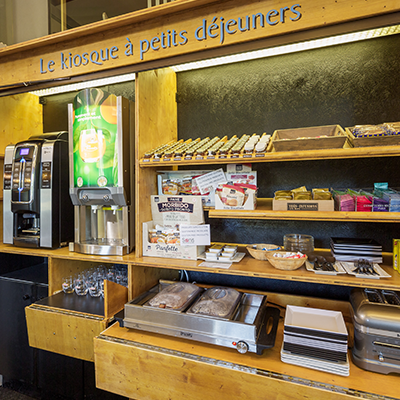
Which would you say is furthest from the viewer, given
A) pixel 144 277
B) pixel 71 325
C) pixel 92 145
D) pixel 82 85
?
pixel 82 85

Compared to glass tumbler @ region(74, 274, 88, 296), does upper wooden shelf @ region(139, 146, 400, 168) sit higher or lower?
higher

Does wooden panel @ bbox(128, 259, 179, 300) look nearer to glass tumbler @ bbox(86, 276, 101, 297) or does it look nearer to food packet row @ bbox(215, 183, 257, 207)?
glass tumbler @ bbox(86, 276, 101, 297)

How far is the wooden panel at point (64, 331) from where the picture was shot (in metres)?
1.68

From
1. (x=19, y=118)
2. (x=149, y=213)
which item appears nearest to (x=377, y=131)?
(x=149, y=213)

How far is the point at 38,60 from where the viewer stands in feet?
6.57

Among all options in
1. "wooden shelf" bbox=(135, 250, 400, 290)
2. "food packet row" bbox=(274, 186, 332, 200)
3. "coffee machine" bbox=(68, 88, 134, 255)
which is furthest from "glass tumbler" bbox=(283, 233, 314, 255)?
"coffee machine" bbox=(68, 88, 134, 255)

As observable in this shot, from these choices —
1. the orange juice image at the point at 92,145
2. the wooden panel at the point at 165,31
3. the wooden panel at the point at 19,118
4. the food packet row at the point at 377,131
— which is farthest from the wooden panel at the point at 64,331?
the food packet row at the point at 377,131

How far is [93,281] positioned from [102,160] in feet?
2.91

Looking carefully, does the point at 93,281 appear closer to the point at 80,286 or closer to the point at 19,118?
the point at 80,286

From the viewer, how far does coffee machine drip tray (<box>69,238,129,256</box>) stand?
1843 mm

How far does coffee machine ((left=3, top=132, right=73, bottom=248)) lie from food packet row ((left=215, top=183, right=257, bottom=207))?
1.27 metres

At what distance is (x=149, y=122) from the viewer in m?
1.87

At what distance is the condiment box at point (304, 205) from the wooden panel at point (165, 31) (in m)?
0.85

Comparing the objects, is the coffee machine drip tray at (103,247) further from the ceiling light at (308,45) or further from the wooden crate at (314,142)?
the ceiling light at (308,45)
